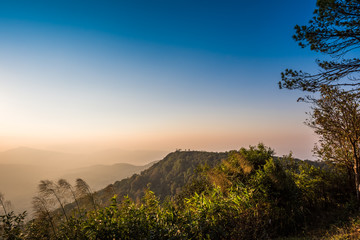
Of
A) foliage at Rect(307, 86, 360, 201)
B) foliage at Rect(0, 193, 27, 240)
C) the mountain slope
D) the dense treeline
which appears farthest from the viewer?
the mountain slope

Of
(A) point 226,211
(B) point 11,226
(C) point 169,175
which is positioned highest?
(B) point 11,226

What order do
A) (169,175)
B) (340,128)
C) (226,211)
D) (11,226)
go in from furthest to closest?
(169,175), (340,128), (226,211), (11,226)

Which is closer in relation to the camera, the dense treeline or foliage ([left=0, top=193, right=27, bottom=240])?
foliage ([left=0, top=193, right=27, bottom=240])

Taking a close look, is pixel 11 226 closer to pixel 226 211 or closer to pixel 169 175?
pixel 226 211

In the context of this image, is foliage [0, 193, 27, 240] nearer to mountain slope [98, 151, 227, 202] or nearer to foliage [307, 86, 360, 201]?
foliage [307, 86, 360, 201]

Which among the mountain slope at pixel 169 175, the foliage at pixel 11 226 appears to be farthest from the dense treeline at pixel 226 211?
the mountain slope at pixel 169 175

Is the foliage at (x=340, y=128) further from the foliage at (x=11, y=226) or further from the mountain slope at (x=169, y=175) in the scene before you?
the mountain slope at (x=169, y=175)

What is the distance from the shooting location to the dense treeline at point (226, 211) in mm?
2588

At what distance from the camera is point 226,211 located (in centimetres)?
358

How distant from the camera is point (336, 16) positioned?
4.63 metres

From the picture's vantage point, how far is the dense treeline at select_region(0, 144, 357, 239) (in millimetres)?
2588

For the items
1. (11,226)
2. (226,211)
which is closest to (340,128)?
(226,211)

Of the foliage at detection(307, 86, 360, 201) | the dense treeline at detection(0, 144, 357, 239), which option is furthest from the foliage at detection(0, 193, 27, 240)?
the foliage at detection(307, 86, 360, 201)

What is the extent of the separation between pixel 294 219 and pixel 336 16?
581cm
